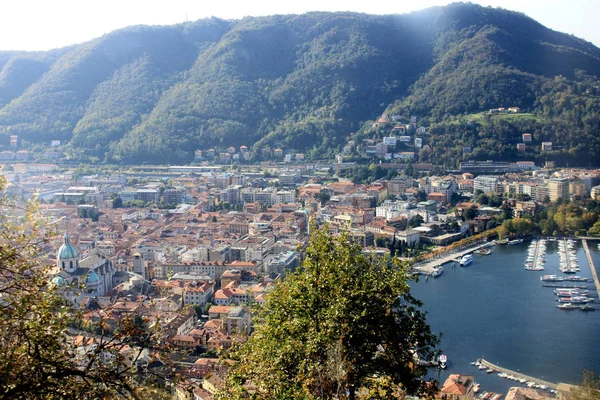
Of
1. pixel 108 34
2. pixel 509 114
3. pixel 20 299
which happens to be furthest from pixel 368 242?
pixel 108 34

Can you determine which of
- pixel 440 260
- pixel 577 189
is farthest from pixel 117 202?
pixel 577 189

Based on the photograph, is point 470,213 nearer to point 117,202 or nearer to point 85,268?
point 117,202

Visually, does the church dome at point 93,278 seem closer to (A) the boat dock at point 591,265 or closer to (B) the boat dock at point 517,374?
(B) the boat dock at point 517,374

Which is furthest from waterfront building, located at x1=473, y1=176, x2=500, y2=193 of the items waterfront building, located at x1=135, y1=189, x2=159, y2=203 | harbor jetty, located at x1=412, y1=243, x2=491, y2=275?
waterfront building, located at x1=135, y1=189, x2=159, y2=203

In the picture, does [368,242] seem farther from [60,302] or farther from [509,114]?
[509,114]

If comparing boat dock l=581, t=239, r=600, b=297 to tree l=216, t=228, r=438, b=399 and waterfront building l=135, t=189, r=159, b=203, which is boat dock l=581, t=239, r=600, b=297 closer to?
tree l=216, t=228, r=438, b=399

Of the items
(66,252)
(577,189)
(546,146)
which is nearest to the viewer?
(66,252)

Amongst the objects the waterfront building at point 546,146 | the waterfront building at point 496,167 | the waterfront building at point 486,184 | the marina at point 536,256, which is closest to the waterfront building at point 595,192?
the waterfront building at point 486,184
